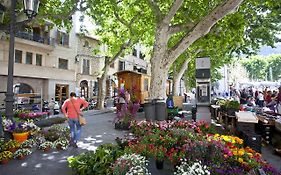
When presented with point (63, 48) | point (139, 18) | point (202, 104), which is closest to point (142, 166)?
point (202, 104)

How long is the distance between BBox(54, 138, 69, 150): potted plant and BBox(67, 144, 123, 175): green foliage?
2.09 m

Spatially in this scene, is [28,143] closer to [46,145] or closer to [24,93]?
[46,145]

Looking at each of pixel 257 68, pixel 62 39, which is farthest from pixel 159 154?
pixel 257 68

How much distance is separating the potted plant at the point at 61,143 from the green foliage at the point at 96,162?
2.09 metres

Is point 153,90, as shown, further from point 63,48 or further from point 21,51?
point 63,48

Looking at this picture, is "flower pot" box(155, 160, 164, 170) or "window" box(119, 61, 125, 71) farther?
"window" box(119, 61, 125, 71)

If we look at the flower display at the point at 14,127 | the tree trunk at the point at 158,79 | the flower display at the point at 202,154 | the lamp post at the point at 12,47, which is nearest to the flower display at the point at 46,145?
the flower display at the point at 14,127

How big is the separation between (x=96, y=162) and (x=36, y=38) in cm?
2270

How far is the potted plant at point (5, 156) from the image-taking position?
591cm

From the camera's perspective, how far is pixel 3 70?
840 inches

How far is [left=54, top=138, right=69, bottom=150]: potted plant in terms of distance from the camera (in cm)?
736

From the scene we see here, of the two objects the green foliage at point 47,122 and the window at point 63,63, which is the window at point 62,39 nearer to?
the window at point 63,63

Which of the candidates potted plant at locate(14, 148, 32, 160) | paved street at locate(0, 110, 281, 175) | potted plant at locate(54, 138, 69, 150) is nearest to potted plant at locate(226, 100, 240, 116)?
paved street at locate(0, 110, 281, 175)

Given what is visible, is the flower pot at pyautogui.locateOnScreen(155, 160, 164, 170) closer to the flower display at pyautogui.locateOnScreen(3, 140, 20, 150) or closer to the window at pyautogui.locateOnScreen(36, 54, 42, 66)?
the flower display at pyautogui.locateOnScreen(3, 140, 20, 150)
